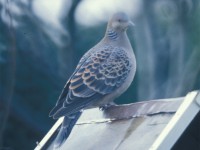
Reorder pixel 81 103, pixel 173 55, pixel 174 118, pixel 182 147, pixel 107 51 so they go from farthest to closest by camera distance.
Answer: pixel 173 55
pixel 107 51
pixel 81 103
pixel 182 147
pixel 174 118

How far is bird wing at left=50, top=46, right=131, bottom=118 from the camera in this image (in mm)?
4141

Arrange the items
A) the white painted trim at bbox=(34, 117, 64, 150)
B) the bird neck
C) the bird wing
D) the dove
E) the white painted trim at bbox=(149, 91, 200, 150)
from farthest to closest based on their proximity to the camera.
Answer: the bird neck, the bird wing, the dove, the white painted trim at bbox=(34, 117, 64, 150), the white painted trim at bbox=(149, 91, 200, 150)

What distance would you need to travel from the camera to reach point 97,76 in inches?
173

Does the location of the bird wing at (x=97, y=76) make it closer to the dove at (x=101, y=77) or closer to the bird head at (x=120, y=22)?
the dove at (x=101, y=77)

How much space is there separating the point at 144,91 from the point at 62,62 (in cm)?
71

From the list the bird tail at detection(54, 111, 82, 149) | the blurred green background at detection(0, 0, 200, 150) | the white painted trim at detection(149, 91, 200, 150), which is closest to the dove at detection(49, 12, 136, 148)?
the bird tail at detection(54, 111, 82, 149)

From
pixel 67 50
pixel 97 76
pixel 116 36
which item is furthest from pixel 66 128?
pixel 67 50

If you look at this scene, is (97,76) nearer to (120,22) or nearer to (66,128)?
(120,22)

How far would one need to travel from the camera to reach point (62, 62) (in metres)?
6.35

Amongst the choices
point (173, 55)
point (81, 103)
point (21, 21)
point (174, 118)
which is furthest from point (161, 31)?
point (174, 118)

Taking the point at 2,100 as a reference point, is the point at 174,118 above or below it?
above

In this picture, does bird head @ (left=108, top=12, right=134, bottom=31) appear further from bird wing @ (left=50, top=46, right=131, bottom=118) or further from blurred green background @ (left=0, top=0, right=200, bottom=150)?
blurred green background @ (left=0, top=0, right=200, bottom=150)

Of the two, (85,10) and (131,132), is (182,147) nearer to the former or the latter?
(131,132)

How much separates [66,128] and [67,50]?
2.67m
